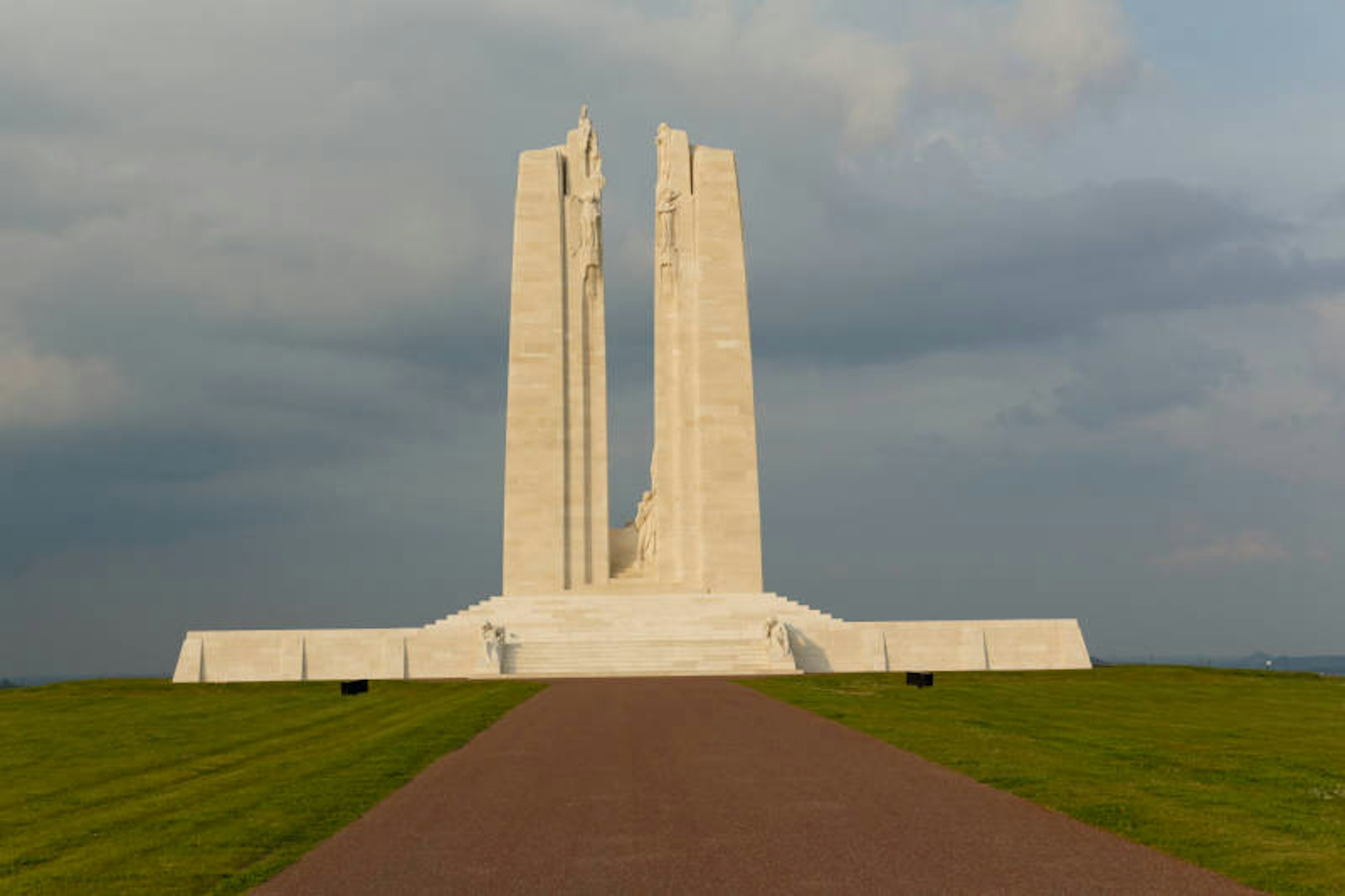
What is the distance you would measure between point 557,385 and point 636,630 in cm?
1415

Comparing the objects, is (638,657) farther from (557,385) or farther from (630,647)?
(557,385)

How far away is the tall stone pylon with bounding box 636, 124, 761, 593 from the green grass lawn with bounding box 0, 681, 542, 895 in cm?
2274

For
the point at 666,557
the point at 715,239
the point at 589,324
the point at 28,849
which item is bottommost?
the point at 28,849

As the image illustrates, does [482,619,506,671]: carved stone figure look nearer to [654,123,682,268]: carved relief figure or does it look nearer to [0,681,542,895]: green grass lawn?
[0,681,542,895]: green grass lawn

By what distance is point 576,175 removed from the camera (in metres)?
53.6

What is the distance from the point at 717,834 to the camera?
965 cm

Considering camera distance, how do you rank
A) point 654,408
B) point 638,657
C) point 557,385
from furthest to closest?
point 654,408
point 557,385
point 638,657

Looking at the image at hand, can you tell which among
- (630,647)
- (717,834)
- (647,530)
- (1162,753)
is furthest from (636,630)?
(717,834)

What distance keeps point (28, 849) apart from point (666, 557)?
42393mm

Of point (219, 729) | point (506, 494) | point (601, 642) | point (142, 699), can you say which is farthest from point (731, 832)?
point (506, 494)

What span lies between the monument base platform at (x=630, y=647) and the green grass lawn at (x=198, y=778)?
33.0 feet

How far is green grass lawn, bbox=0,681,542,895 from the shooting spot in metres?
9.03

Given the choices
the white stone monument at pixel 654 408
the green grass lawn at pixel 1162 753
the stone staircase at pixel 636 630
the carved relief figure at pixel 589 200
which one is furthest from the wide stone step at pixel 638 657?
the carved relief figure at pixel 589 200

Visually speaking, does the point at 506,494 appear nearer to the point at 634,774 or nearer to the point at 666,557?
the point at 666,557
